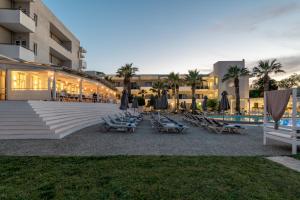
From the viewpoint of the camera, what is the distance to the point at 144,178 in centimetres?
403

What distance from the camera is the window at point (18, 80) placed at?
16750 millimetres

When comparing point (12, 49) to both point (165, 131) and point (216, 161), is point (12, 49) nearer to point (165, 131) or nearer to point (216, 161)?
point (165, 131)

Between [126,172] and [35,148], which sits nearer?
[126,172]

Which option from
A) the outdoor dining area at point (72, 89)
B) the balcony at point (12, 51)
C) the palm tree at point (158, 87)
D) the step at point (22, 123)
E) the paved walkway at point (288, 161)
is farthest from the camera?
the palm tree at point (158, 87)

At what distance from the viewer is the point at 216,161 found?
5434 millimetres

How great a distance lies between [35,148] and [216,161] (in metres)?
6.22

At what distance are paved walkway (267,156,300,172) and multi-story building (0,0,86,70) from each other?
18.9m

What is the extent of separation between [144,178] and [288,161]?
448 cm

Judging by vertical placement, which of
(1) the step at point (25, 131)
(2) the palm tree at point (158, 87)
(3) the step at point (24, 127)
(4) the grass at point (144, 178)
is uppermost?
(2) the palm tree at point (158, 87)

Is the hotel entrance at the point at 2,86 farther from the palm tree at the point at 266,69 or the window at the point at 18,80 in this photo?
the palm tree at the point at 266,69

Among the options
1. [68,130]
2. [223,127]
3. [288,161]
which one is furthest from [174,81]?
[288,161]

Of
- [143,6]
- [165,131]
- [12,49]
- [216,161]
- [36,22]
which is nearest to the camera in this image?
[216,161]

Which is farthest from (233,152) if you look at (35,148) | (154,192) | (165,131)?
(35,148)

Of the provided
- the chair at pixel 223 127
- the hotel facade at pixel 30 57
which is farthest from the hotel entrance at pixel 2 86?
the chair at pixel 223 127
